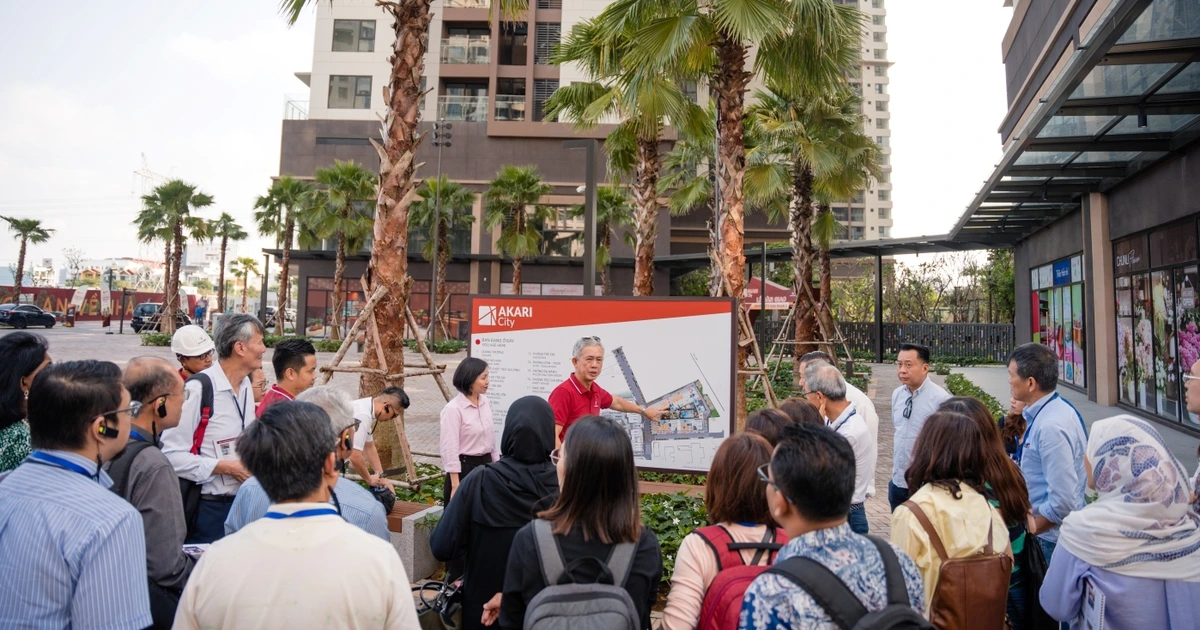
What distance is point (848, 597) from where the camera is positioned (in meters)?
1.72

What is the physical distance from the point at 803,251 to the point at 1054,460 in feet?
43.8

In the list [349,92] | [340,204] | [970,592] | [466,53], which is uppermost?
[466,53]

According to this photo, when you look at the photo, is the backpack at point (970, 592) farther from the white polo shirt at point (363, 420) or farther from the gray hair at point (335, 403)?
the white polo shirt at point (363, 420)

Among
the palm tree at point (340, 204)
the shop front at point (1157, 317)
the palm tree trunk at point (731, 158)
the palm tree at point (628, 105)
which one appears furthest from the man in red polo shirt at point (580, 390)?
the palm tree at point (340, 204)

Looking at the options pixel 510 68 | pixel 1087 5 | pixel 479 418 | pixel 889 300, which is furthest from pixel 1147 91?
pixel 510 68

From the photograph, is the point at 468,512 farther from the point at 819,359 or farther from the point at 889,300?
the point at 889,300

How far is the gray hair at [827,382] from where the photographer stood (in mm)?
4363

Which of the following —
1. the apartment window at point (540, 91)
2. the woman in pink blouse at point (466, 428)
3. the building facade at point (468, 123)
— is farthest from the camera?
the apartment window at point (540, 91)

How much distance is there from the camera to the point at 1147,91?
8102mm

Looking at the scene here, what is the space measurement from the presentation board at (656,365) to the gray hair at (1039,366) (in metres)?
3.10

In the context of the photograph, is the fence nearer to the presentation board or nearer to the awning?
the awning

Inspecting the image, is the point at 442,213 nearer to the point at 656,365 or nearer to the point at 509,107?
the point at 509,107

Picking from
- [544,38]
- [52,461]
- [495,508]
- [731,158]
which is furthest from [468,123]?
[52,461]

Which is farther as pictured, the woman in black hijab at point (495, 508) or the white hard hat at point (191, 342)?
the white hard hat at point (191, 342)
